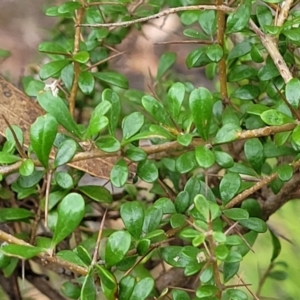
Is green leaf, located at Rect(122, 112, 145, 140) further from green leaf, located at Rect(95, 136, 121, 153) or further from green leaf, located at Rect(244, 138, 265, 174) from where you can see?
green leaf, located at Rect(244, 138, 265, 174)

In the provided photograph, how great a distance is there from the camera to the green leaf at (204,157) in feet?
1.73

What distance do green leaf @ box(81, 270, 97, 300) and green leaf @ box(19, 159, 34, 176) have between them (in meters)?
0.11

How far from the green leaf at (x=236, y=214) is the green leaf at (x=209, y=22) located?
0.23 m

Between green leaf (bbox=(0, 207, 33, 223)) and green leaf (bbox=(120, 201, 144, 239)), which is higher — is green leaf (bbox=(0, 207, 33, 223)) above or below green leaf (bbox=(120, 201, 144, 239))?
below

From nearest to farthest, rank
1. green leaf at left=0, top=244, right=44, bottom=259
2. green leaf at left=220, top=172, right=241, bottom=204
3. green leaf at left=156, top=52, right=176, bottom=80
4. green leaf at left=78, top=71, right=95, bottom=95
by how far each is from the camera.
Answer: green leaf at left=0, top=244, right=44, bottom=259, green leaf at left=220, top=172, right=241, bottom=204, green leaf at left=78, top=71, right=95, bottom=95, green leaf at left=156, top=52, right=176, bottom=80

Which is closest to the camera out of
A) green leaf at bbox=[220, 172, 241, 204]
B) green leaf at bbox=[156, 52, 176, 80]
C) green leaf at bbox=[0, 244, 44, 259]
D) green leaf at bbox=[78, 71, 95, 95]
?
green leaf at bbox=[0, 244, 44, 259]

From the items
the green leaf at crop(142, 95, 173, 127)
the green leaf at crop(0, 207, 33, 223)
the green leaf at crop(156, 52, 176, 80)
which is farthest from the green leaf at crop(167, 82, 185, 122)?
the green leaf at crop(156, 52, 176, 80)

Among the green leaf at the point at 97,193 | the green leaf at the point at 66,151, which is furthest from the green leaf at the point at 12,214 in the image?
the green leaf at the point at 66,151

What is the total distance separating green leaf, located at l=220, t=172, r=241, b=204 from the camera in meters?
0.58

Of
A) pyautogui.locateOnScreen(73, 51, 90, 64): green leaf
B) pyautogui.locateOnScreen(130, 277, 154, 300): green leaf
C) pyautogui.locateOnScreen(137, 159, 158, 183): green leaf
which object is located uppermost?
pyautogui.locateOnScreen(73, 51, 90, 64): green leaf

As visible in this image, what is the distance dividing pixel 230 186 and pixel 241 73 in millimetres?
183

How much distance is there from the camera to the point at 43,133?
519 millimetres

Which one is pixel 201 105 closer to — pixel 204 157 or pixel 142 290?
pixel 204 157

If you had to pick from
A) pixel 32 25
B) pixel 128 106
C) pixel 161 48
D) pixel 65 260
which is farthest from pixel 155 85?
pixel 32 25
